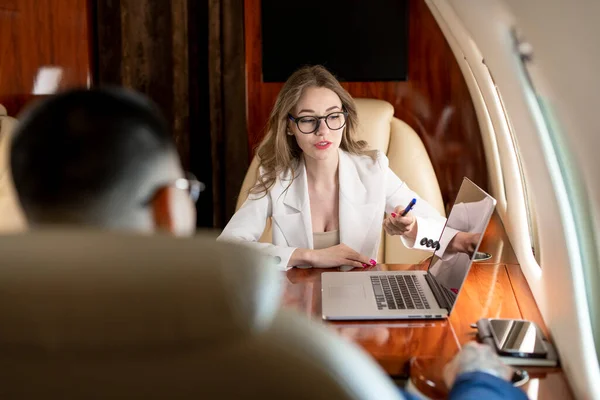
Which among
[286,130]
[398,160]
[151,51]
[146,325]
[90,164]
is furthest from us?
[151,51]

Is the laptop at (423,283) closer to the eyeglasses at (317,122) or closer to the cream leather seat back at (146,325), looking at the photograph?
the eyeglasses at (317,122)

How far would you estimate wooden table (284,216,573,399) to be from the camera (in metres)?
1.53

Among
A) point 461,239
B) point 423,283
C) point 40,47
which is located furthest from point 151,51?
point 461,239

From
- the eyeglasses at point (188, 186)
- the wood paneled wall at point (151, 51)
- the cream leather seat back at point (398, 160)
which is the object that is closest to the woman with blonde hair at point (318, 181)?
the cream leather seat back at point (398, 160)

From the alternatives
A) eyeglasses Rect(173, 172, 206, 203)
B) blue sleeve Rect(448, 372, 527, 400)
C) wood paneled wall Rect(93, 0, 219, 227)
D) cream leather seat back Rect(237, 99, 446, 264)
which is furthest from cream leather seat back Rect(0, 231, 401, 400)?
wood paneled wall Rect(93, 0, 219, 227)

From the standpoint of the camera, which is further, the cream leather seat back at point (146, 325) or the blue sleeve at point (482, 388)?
the blue sleeve at point (482, 388)

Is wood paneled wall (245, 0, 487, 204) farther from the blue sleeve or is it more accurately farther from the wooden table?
the blue sleeve

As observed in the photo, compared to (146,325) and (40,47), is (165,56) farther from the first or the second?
(146,325)

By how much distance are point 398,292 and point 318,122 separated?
0.86m

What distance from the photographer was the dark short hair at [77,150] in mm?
756

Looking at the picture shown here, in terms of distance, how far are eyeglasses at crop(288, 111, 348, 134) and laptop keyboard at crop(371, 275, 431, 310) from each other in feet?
2.29

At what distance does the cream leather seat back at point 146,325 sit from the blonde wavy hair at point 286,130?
81.2 inches

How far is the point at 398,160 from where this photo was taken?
3096mm

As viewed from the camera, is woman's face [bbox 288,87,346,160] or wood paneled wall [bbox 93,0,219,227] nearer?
woman's face [bbox 288,87,346,160]
